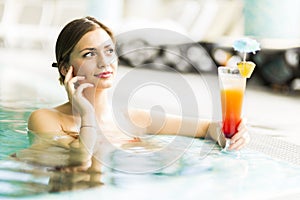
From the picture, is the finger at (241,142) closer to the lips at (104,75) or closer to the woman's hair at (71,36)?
the lips at (104,75)

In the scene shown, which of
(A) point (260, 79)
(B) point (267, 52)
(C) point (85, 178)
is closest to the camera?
(C) point (85, 178)

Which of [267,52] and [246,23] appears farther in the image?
[246,23]

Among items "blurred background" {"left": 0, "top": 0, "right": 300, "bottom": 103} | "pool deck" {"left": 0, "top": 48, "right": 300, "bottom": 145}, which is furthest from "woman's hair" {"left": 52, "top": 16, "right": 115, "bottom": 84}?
"blurred background" {"left": 0, "top": 0, "right": 300, "bottom": 103}

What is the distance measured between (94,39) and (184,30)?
494cm

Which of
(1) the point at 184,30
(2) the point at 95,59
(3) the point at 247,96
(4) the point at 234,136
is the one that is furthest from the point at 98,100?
(1) the point at 184,30

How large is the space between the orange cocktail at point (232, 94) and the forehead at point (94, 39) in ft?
1.59

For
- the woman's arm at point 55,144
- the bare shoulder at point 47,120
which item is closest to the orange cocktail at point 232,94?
the woman's arm at point 55,144

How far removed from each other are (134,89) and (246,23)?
1680 mm

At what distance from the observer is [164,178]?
152 cm

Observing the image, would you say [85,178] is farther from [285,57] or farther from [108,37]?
[285,57]

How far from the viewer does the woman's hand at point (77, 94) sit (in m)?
1.66

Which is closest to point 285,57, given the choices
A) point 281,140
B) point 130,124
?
point 281,140

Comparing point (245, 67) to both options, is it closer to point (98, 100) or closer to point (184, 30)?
point (98, 100)

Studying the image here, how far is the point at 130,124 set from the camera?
2.14m
